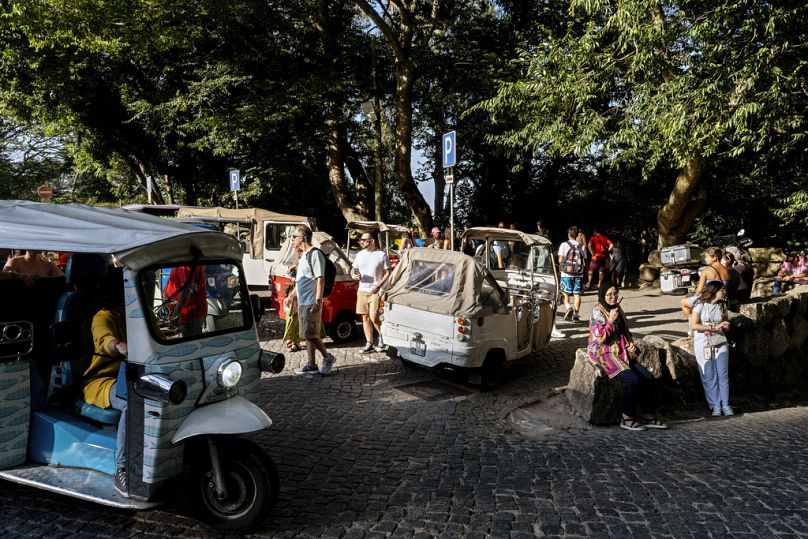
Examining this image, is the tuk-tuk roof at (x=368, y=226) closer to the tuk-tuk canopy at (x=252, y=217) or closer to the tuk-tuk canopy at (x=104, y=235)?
the tuk-tuk canopy at (x=252, y=217)

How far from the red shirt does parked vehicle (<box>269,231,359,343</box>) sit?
566 centimetres

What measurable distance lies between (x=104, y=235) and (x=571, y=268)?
32.4ft

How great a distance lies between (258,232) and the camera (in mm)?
15461

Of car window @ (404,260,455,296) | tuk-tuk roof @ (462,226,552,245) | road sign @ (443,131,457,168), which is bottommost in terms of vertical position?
car window @ (404,260,455,296)

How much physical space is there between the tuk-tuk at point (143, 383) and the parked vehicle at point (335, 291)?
17.9 feet

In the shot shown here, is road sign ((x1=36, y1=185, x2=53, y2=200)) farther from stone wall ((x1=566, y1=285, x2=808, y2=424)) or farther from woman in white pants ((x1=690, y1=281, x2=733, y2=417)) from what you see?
woman in white pants ((x1=690, y1=281, x2=733, y2=417))

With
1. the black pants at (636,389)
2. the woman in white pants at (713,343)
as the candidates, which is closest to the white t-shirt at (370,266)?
the black pants at (636,389)

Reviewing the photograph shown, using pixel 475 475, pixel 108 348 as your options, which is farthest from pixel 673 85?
pixel 108 348

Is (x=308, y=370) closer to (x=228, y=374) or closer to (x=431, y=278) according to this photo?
(x=431, y=278)

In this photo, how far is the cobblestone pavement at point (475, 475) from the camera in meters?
4.16

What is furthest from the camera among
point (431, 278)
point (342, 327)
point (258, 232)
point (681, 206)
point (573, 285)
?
point (681, 206)

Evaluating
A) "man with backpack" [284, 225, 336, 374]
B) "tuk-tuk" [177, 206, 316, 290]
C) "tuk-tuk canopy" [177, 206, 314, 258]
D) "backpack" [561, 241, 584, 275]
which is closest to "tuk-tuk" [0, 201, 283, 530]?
"man with backpack" [284, 225, 336, 374]

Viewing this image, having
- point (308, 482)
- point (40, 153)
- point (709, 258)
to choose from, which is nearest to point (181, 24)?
point (709, 258)

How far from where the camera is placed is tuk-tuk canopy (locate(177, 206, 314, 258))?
15.3m
